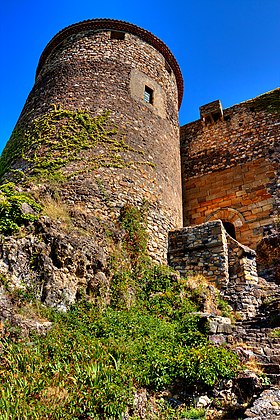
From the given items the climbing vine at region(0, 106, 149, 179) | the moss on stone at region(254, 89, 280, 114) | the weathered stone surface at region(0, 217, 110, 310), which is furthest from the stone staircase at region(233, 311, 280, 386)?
the moss on stone at region(254, 89, 280, 114)

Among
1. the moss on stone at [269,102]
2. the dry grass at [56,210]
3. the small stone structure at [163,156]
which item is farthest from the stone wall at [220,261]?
the moss on stone at [269,102]

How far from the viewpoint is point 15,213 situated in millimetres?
6672

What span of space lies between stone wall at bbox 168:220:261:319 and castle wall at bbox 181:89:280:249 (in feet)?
7.23

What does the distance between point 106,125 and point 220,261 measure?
5.19m

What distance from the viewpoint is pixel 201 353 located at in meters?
5.79

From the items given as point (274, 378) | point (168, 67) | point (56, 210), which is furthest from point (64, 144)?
point (274, 378)

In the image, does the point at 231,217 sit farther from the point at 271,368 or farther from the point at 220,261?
the point at 271,368

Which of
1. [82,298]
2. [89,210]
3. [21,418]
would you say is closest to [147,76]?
[89,210]

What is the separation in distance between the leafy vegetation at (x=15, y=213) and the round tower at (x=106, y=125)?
6.38ft

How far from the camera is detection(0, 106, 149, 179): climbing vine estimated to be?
32.1ft

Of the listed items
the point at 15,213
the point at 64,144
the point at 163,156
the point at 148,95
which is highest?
the point at 148,95

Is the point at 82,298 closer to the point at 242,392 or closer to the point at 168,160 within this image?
A: the point at 242,392

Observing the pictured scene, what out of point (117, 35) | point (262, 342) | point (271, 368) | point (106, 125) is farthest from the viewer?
point (117, 35)

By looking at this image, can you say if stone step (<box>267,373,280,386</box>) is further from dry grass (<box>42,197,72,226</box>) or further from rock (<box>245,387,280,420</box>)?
dry grass (<box>42,197,72,226</box>)
